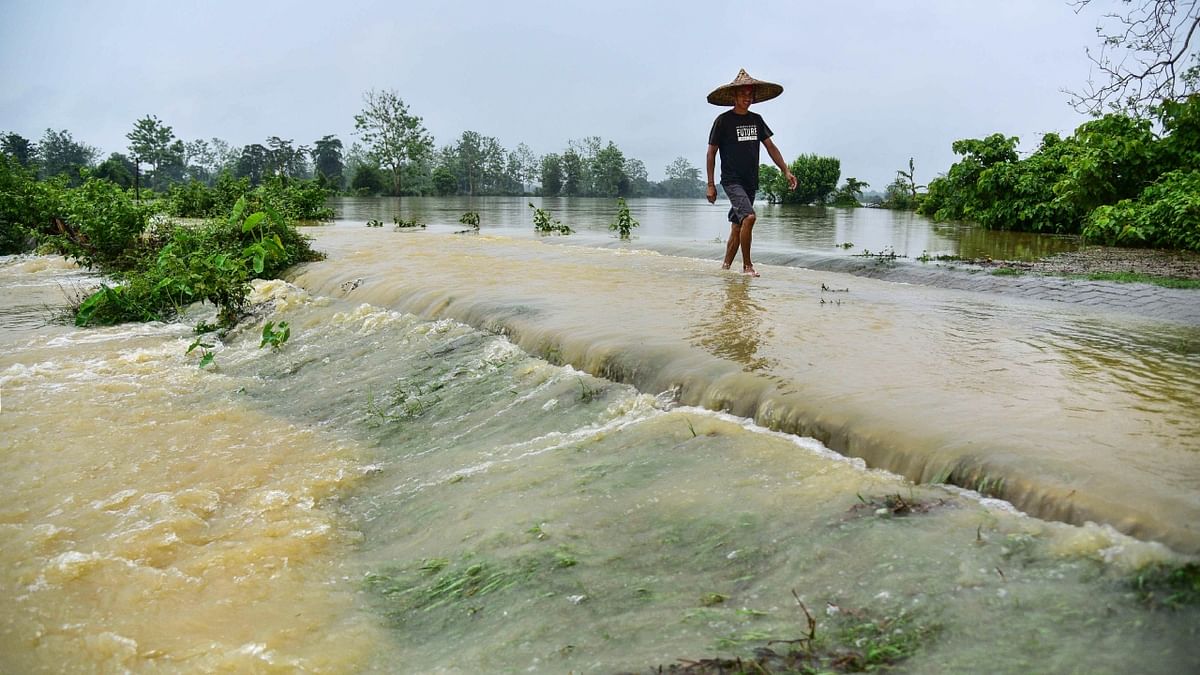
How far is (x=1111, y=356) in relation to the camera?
15.2ft

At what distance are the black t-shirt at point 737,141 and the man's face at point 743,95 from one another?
0.36ft

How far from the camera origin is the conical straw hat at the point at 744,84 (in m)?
7.85

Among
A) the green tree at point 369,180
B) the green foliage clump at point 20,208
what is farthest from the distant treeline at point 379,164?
the green foliage clump at point 20,208

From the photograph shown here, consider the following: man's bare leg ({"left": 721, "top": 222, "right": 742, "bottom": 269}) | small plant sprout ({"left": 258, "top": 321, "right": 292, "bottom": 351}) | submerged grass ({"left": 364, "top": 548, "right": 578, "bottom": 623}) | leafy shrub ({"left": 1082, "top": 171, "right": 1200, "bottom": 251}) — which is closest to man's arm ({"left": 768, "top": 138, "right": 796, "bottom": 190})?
man's bare leg ({"left": 721, "top": 222, "right": 742, "bottom": 269})

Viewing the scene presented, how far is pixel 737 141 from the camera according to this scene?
801cm

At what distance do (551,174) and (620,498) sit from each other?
9051cm

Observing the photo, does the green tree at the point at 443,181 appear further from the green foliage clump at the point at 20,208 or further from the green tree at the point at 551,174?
the green foliage clump at the point at 20,208

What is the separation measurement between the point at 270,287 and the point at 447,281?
2587 millimetres

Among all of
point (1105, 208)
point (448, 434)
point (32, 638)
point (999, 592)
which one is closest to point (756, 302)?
point (448, 434)

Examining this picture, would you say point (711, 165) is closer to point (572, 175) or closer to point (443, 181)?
point (443, 181)

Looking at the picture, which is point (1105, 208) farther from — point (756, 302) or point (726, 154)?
point (756, 302)

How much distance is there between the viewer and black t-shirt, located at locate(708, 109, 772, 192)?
8.01 meters

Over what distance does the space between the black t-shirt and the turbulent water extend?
2.28m

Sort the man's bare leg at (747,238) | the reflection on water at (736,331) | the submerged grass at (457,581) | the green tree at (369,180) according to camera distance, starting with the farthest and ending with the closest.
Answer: the green tree at (369,180), the man's bare leg at (747,238), the reflection on water at (736,331), the submerged grass at (457,581)
